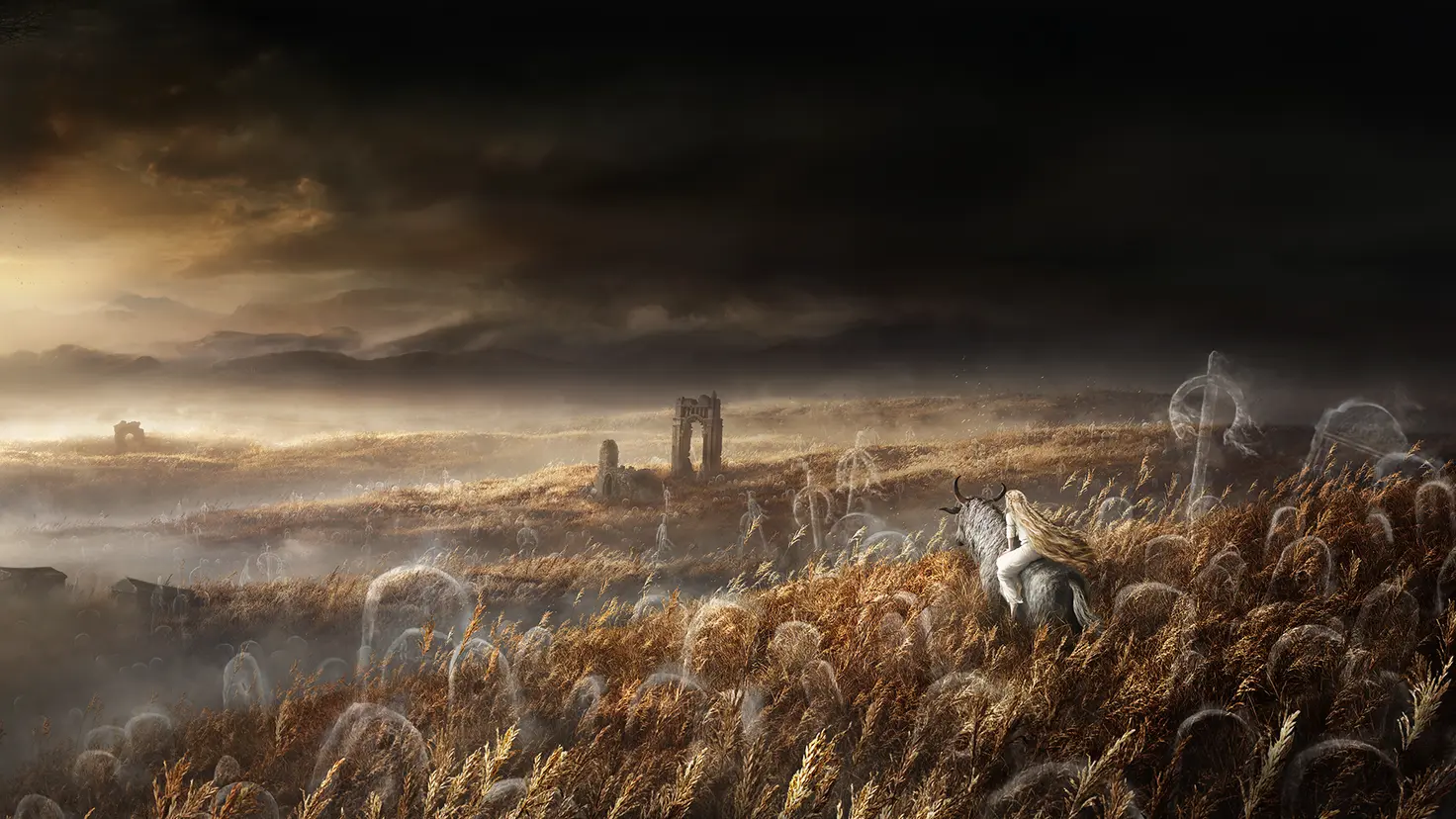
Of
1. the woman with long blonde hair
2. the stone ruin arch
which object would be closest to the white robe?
the woman with long blonde hair

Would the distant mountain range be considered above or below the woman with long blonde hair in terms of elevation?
above

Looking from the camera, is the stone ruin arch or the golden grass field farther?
the stone ruin arch

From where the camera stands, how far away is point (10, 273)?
14.7ft

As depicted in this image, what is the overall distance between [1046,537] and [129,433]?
5290 millimetres

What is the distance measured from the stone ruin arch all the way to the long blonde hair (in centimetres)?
273

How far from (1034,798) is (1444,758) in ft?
4.44

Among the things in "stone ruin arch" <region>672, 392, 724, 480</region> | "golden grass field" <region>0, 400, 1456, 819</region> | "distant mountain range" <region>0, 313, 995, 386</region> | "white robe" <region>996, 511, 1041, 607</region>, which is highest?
"distant mountain range" <region>0, 313, 995, 386</region>

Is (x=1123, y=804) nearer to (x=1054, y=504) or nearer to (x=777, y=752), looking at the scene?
(x=777, y=752)

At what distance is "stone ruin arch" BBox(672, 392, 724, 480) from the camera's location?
17.6 ft

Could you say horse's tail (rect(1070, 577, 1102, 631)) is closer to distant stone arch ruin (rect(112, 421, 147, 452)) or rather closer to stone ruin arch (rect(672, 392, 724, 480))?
stone ruin arch (rect(672, 392, 724, 480))

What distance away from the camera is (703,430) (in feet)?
17.7

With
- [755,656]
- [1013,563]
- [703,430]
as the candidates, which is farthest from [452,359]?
[1013,563]

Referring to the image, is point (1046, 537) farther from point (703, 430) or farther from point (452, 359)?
point (452, 359)

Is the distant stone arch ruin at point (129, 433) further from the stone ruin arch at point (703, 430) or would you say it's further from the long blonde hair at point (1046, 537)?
the long blonde hair at point (1046, 537)
